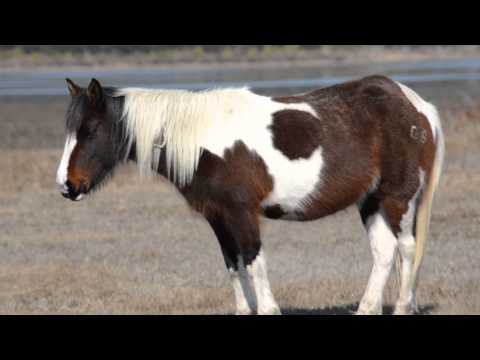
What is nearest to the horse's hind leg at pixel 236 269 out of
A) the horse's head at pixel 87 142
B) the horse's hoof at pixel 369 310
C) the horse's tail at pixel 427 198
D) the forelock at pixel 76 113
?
the horse's hoof at pixel 369 310

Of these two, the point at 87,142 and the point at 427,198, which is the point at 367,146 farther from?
the point at 87,142

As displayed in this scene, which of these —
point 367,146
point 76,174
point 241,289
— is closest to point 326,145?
point 367,146

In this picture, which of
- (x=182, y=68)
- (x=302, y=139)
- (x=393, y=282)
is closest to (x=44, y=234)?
(x=393, y=282)

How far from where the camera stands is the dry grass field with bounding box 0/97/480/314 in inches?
372

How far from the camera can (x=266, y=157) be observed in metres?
8.02

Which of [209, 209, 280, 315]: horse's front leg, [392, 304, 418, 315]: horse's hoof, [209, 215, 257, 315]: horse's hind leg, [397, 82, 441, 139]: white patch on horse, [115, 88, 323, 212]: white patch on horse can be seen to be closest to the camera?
[209, 209, 280, 315]: horse's front leg

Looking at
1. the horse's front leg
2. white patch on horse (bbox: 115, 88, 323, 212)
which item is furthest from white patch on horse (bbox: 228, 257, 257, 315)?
white patch on horse (bbox: 115, 88, 323, 212)

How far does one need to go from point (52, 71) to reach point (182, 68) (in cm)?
612

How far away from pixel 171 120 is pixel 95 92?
0.63 meters

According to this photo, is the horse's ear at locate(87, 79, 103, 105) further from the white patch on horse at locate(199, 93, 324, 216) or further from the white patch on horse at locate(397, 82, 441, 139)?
the white patch on horse at locate(397, 82, 441, 139)

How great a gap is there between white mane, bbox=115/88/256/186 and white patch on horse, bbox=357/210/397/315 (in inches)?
60.3

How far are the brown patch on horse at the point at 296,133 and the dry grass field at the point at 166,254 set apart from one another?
27.3 inches

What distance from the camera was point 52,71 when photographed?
46.5m

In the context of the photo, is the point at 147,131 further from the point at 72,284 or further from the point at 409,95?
the point at 72,284
